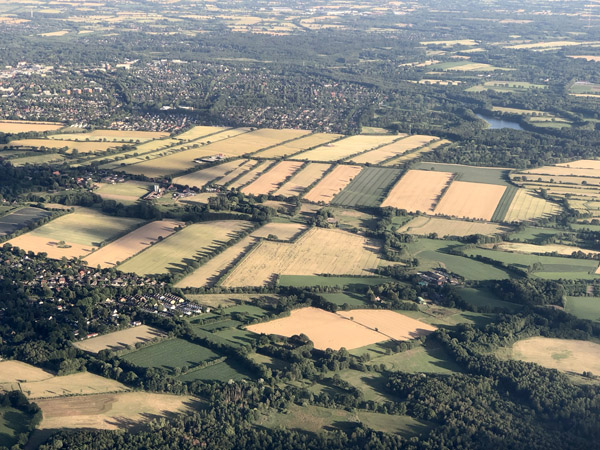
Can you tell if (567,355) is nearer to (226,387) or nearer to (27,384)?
(226,387)

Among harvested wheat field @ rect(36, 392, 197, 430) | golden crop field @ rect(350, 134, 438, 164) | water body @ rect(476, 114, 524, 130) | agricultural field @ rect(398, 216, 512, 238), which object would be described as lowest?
harvested wheat field @ rect(36, 392, 197, 430)

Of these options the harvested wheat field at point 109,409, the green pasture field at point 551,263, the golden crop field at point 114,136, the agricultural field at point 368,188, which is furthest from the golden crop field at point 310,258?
the golden crop field at point 114,136

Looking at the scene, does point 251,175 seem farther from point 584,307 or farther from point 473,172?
point 584,307

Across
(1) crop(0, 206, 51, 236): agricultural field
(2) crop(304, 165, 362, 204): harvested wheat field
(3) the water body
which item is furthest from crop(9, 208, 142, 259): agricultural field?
(3) the water body

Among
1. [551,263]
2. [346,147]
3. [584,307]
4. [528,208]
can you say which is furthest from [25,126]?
[584,307]

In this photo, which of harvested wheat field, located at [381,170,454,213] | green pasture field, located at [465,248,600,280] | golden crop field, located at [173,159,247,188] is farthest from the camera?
golden crop field, located at [173,159,247,188]

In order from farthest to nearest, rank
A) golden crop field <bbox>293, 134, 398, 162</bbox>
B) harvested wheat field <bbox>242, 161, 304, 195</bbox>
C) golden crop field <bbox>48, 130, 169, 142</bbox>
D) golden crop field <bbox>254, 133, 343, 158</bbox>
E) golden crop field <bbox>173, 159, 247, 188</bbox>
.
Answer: golden crop field <bbox>48, 130, 169, 142</bbox>, golden crop field <bbox>254, 133, 343, 158</bbox>, golden crop field <bbox>293, 134, 398, 162</bbox>, golden crop field <bbox>173, 159, 247, 188</bbox>, harvested wheat field <bbox>242, 161, 304, 195</bbox>

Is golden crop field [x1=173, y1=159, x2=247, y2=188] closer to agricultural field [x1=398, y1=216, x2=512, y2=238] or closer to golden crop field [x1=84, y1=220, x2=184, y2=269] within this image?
golden crop field [x1=84, y1=220, x2=184, y2=269]
